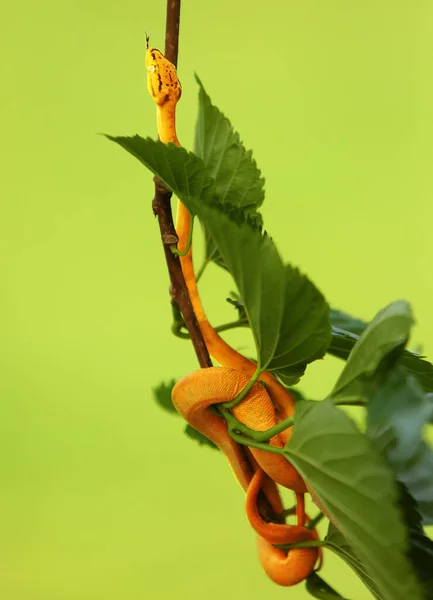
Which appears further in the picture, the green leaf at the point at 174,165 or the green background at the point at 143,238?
the green background at the point at 143,238

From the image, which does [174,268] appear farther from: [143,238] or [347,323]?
[143,238]

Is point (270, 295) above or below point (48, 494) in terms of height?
above

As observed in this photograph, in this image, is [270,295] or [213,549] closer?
[270,295]

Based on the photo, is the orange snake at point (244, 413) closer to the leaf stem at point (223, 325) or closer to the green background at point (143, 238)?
the leaf stem at point (223, 325)

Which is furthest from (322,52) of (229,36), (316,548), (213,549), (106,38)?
(316,548)

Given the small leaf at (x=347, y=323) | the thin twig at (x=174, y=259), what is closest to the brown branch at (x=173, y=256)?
the thin twig at (x=174, y=259)

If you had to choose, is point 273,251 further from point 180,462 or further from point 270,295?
point 180,462

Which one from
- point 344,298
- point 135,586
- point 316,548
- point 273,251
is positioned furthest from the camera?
point 344,298

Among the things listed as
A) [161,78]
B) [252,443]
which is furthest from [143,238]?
[252,443]
